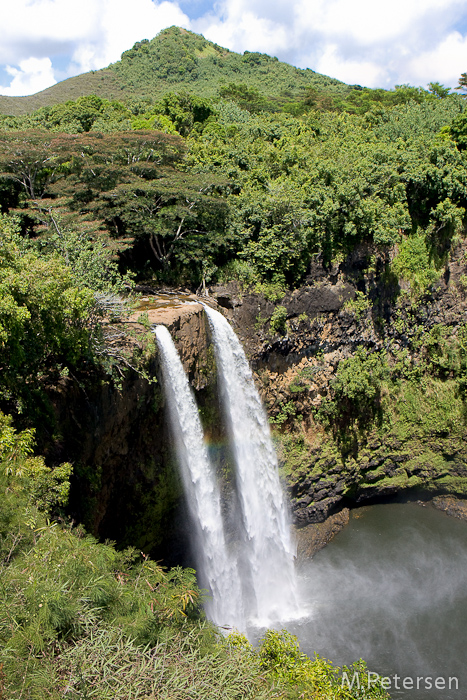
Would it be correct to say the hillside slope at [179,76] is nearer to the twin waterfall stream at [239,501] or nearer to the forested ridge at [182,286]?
the forested ridge at [182,286]

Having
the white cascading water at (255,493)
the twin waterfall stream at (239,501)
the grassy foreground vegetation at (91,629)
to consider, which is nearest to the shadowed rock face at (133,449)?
the twin waterfall stream at (239,501)

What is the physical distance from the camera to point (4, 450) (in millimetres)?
7492

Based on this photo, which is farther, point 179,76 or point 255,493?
point 179,76

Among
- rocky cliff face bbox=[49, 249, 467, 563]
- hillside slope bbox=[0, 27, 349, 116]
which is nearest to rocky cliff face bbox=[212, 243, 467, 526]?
rocky cliff face bbox=[49, 249, 467, 563]

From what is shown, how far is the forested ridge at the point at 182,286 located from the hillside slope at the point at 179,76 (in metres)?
25.6

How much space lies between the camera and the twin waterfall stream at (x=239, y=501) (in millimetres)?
12547

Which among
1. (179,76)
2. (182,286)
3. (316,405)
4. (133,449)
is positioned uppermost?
(179,76)

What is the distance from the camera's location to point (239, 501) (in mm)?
14531

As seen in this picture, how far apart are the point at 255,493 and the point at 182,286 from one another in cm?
807

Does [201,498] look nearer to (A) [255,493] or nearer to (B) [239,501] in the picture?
(B) [239,501]

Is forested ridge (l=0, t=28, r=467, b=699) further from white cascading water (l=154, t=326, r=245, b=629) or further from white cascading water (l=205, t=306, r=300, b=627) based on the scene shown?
white cascading water (l=205, t=306, r=300, b=627)

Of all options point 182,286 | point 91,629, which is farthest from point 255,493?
point 91,629

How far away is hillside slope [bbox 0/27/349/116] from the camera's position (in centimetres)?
5112

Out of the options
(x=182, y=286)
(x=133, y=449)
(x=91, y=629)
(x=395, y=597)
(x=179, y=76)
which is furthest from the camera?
(x=179, y=76)
